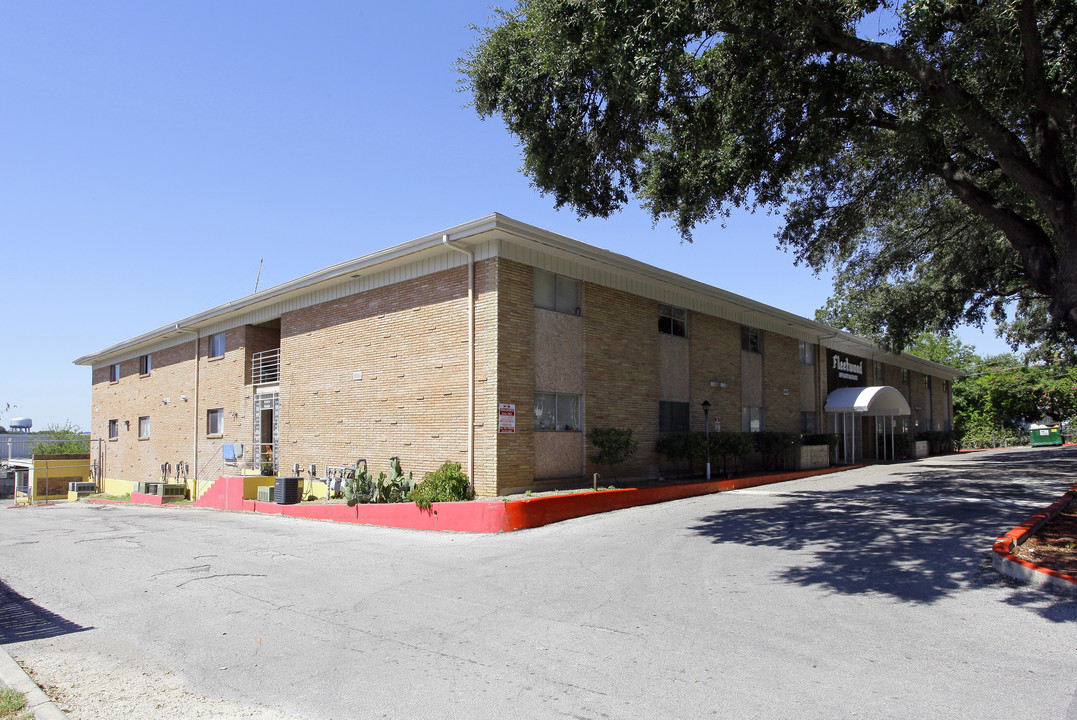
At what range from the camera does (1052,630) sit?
6141mm

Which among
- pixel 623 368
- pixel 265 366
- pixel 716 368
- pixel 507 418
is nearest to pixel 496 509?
pixel 507 418

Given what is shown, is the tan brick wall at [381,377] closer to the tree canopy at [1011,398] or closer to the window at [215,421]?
the window at [215,421]

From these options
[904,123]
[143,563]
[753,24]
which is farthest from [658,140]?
[143,563]

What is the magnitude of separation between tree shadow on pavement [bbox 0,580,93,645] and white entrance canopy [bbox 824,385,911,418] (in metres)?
27.6

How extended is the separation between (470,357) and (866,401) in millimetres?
19920

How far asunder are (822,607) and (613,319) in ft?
38.3

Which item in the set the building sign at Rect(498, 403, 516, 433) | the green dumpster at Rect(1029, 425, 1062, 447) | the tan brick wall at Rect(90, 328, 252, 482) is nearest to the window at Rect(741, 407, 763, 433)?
the building sign at Rect(498, 403, 516, 433)

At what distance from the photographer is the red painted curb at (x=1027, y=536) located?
7645mm

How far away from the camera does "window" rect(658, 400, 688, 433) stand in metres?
19.5

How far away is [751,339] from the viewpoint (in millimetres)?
24578

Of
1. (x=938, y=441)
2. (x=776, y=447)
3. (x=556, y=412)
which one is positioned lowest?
(x=938, y=441)

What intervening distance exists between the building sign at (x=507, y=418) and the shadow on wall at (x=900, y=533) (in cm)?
437

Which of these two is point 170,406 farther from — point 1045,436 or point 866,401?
point 1045,436

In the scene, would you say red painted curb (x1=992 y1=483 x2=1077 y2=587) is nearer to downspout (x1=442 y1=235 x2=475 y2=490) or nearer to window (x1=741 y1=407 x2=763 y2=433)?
downspout (x1=442 y1=235 x2=475 y2=490)
